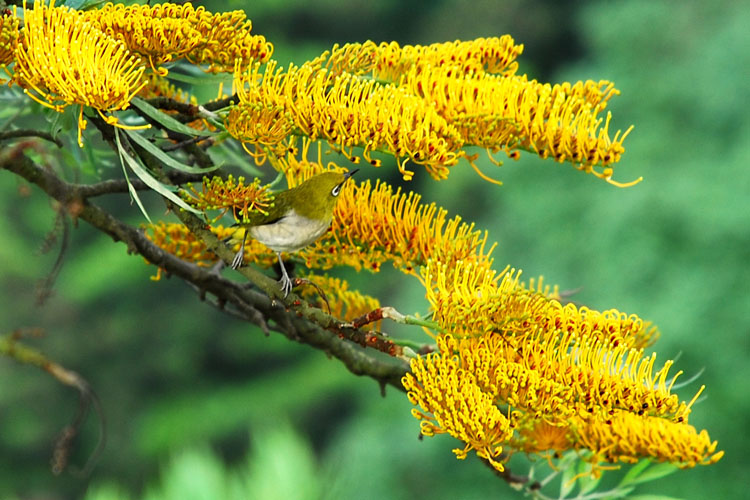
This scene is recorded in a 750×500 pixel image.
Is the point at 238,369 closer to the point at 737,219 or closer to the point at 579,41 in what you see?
the point at 579,41

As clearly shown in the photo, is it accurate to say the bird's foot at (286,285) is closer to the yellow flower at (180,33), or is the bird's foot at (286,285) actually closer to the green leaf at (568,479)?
the yellow flower at (180,33)

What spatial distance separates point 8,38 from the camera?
1.25 m

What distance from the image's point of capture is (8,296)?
12414mm

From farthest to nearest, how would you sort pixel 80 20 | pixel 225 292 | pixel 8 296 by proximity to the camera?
pixel 8 296, pixel 225 292, pixel 80 20

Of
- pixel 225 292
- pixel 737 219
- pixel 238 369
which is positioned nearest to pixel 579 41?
pixel 238 369

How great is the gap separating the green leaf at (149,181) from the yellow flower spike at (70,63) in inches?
5.6

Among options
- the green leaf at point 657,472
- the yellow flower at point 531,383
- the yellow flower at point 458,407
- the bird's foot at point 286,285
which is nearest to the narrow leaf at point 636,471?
the green leaf at point 657,472

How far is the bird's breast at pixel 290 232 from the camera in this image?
4.99 feet

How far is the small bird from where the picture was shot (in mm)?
1520

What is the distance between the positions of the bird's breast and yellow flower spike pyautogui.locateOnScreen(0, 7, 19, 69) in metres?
0.46

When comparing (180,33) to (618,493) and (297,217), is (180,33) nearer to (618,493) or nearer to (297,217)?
(297,217)

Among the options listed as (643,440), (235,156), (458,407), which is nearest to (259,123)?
(458,407)

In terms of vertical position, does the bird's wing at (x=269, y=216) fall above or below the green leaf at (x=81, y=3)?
below

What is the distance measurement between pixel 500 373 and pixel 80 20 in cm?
76
